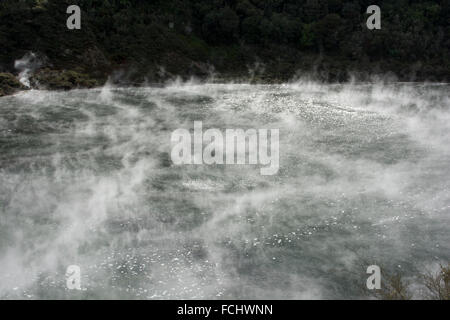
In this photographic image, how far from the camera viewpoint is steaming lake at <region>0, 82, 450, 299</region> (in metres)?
18.6

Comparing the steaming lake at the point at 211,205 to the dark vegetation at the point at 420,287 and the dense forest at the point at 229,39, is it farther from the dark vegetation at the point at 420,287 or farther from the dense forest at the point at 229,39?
the dense forest at the point at 229,39

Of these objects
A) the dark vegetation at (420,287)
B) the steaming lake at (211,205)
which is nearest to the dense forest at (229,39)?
the steaming lake at (211,205)

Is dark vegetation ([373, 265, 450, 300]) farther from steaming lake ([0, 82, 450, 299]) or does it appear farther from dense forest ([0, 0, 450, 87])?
dense forest ([0, 0, 450, 87])

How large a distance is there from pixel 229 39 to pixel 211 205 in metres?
40.6

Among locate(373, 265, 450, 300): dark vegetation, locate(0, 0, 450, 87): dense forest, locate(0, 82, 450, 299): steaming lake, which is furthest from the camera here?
locate(0, 0, 450, 87): dense forest

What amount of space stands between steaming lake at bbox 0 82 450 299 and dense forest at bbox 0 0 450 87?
1057 cm

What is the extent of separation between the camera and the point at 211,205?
24453mm

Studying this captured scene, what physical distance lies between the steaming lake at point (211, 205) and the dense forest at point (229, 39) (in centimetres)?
1057

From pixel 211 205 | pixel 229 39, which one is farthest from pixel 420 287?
pixel 229 39

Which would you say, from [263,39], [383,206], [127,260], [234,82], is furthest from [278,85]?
[127,260]

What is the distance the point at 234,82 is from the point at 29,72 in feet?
77.7

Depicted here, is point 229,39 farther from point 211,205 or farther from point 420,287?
point 420,287

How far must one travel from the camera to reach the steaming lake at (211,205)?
61.2 feet

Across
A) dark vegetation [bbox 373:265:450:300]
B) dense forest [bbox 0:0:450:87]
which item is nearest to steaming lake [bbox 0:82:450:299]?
dark vegetation [bbox 373:265:450:300]
